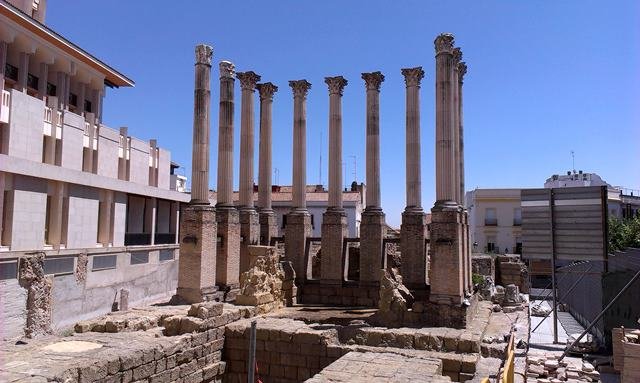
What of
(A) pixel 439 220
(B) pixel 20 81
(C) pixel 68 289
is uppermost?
(B) pixel 20 81

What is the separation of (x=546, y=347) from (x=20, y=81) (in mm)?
23944

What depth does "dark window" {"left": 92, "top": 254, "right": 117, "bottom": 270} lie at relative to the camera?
72.1 feet

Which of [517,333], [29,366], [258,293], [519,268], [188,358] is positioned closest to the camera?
[29,366]

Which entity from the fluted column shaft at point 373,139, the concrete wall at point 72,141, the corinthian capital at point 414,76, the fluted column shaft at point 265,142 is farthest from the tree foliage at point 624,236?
the concrete wall at point 72,141

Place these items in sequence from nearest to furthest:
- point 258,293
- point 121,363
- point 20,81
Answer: point 121,363 < point 258,293 < point 20,81

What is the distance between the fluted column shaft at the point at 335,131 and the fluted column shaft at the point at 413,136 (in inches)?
138

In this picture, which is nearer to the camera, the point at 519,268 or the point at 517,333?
the point at 517,333

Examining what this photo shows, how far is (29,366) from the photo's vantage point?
1073 centimetres

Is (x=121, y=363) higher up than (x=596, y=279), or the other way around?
(x=596, y=279)

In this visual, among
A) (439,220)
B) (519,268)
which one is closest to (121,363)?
(439,220)

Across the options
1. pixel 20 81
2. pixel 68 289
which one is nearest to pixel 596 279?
pixel 68 289

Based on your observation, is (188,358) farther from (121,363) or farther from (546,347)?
(546,347)

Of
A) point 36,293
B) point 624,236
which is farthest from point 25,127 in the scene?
point 624,236

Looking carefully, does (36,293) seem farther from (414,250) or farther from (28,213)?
(414,250)
